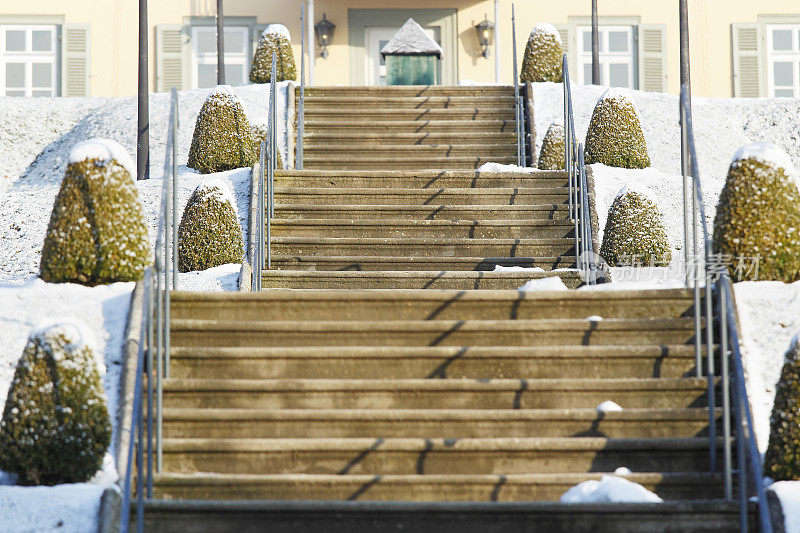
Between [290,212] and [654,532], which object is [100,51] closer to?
[290,212]

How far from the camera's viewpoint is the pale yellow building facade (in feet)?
58.6

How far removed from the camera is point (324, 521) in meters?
4.77

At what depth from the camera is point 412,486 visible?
5.18 meters

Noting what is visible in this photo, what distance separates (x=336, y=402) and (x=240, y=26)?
1350 cm

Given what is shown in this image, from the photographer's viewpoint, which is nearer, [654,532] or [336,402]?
[654,532]

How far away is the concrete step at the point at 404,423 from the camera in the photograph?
545 centimetres

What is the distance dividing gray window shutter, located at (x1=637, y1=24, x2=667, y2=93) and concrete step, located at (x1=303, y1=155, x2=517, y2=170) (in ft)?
25.4

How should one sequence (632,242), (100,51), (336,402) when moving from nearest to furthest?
(336,402) → (632,242) → (100,51)

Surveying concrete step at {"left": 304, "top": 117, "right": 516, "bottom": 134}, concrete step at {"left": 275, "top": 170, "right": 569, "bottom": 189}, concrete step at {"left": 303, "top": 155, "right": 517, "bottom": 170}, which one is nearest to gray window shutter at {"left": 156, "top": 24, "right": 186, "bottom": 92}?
concrete step at {"left": 304, "top": 117, "right": 516, "bottom": 134}

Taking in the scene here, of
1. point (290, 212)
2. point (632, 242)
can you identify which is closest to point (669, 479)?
point (632, 242)

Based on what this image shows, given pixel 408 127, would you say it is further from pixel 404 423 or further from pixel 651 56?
pixel 651 56

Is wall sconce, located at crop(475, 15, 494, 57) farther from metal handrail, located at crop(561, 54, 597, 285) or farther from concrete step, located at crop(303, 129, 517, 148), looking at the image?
metal handrail, located at crop(561, 54, 597, 285)

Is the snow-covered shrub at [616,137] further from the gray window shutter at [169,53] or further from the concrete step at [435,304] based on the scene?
the gray window shutter at [169,53]

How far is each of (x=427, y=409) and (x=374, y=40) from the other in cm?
1326
